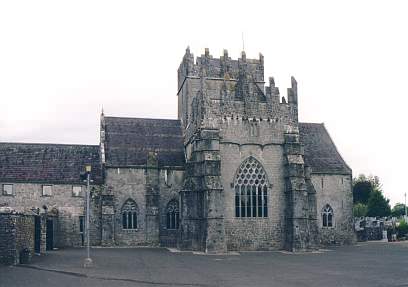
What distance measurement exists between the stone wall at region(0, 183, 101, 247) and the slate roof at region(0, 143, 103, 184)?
2.70 ft

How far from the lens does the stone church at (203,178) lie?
44.2 meters

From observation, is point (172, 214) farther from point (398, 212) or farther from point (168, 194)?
point (398, 212)

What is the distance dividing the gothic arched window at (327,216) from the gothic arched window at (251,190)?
10.8 meters

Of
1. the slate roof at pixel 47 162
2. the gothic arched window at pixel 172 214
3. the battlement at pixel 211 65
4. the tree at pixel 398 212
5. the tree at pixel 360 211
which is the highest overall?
the battlement at pixel 211 65

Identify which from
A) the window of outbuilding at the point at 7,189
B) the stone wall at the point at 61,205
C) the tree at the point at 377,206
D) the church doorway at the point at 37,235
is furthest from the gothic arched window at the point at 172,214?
the tree at the point at 377,206

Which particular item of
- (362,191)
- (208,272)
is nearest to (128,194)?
(208,272)

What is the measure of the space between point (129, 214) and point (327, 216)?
20805 mm

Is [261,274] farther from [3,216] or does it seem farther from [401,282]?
[3,216]

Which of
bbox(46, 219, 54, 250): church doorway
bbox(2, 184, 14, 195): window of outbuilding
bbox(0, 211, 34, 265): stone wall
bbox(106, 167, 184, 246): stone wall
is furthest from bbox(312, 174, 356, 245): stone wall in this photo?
bbox(0, 211, 34, 265): stone wall

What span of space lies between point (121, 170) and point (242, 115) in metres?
13.7

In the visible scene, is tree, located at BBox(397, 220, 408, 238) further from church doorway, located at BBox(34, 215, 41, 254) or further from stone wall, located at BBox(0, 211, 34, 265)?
stone wall, located at BBox(0, 211, 34, 265)

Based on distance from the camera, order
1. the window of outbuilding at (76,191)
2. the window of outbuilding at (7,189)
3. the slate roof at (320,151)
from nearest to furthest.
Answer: the window of outbuilding at (7,189) → the window of outbuilding at (76,191) → the slate roof at (320,151)

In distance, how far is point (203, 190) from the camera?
42.9 m

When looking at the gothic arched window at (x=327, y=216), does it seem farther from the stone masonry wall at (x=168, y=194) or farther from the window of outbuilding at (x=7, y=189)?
the window of outbuilding at (x=7, y=189)
